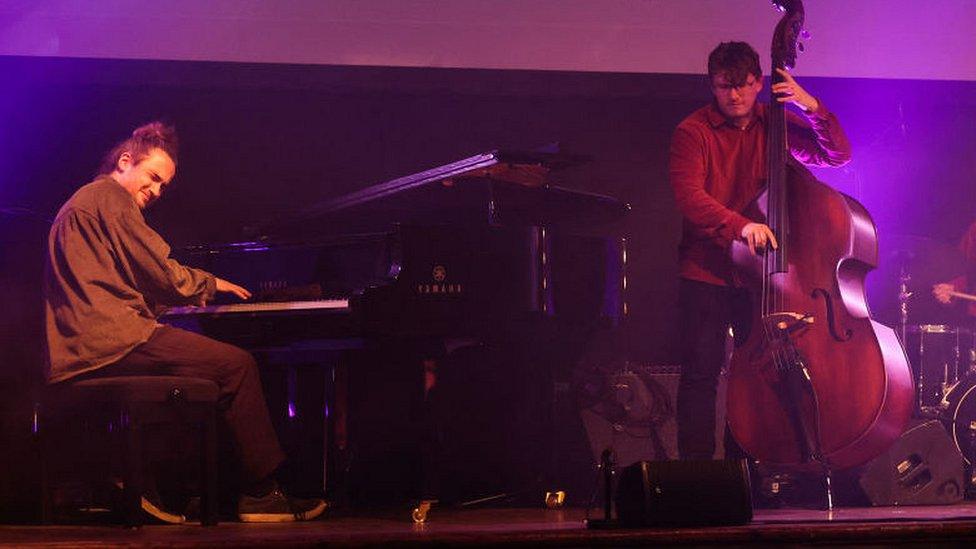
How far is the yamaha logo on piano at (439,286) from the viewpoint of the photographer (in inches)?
167

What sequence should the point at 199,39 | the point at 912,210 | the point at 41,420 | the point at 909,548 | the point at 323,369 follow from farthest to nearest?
the point at 912,210
the point at 199,39
the point at 323,369
the point at 41,420
the point at 909,548

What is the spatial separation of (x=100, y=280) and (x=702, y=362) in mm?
2237

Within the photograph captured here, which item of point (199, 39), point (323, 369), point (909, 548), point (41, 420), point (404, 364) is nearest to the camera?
point (909, 548)

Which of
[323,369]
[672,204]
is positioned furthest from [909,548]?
[672,204]

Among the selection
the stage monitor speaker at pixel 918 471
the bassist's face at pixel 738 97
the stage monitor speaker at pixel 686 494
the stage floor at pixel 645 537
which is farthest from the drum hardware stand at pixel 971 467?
the stage monitor speaker at pixel 686 494

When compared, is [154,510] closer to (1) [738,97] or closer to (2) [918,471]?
(1) [738,97]

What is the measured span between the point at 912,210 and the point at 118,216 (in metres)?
3.63

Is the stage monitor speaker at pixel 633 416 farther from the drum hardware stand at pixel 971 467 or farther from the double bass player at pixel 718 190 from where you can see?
the drum hardware stand at pixel 971 467

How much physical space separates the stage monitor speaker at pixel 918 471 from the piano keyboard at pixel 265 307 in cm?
221

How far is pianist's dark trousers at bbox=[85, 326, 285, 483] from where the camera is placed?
4082 millimetres

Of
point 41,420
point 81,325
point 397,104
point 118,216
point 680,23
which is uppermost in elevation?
point 680,23

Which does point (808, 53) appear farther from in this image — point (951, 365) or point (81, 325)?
point (81, 325)

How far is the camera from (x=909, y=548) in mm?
3113

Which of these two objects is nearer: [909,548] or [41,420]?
[909,548]
